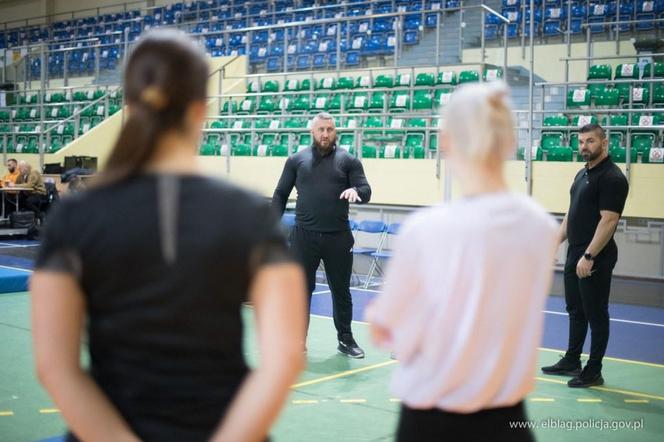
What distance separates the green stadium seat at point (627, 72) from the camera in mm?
13602

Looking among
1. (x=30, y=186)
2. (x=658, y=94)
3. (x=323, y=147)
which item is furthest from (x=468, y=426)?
(x=30, y=186)

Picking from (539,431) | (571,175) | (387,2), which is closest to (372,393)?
(539,431)

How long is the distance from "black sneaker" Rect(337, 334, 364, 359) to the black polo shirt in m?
1.93

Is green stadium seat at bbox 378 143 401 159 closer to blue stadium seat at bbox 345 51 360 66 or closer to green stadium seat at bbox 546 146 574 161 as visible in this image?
green stadium seat at bbox 546 146 574 161

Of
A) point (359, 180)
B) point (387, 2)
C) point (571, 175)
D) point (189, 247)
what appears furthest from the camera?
point (387, 2)

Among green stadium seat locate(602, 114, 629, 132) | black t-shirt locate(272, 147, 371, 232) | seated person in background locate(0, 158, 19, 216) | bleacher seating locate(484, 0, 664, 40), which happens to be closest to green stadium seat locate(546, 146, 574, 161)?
green stadium seat locate(602, 114, 629, 132)

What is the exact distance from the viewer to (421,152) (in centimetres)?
1363

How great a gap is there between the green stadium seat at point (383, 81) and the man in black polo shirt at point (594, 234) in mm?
10208

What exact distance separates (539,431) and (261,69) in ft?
54.6

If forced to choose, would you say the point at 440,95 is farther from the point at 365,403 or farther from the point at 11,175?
the point at 365,403

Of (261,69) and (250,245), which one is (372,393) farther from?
(261,69)

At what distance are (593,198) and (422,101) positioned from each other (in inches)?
376

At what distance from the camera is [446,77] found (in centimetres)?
1544

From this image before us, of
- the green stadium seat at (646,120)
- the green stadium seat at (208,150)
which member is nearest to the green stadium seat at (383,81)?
the green stadium seat at (208,150)
